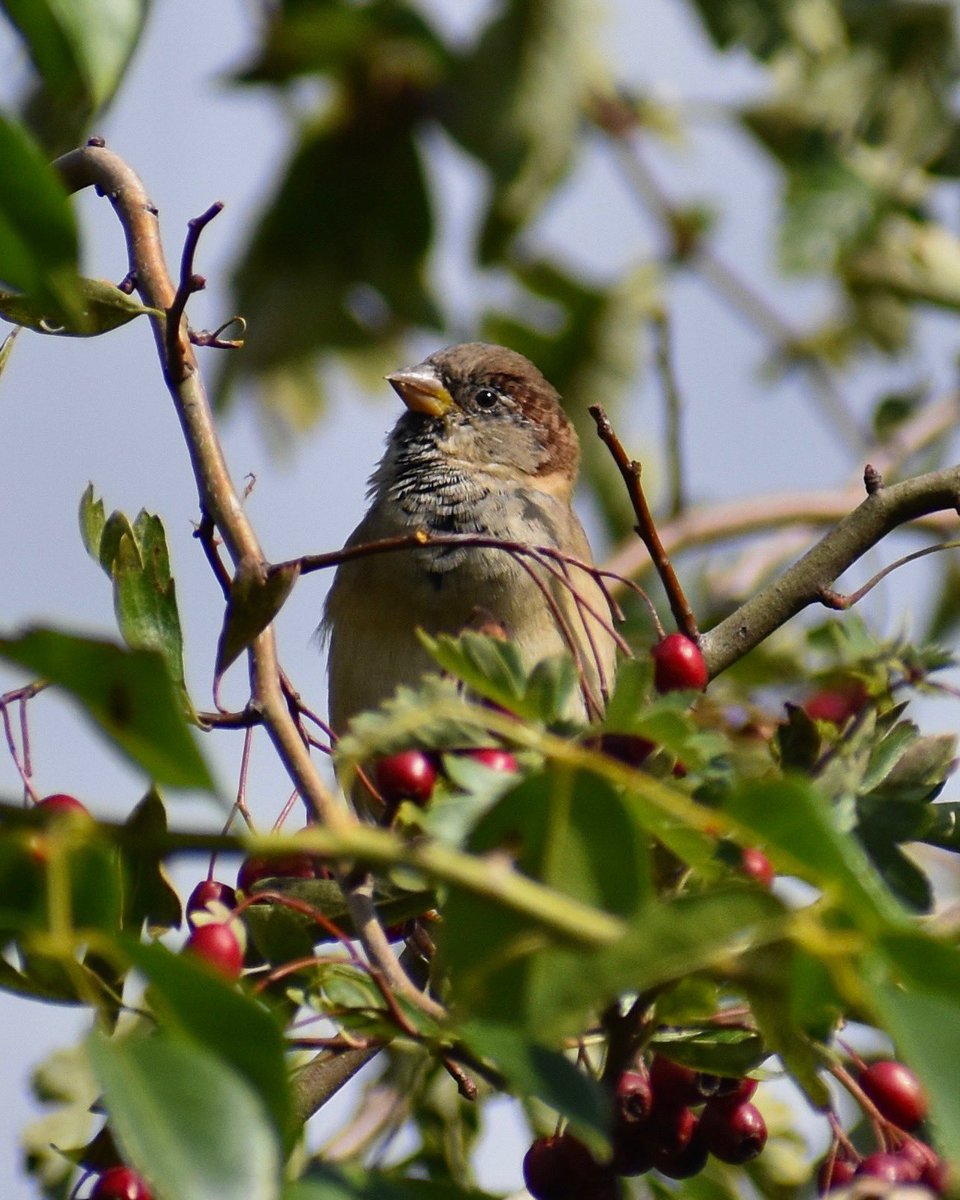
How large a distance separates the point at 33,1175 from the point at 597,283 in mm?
3202

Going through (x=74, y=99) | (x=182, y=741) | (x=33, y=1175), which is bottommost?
(x=33, y=1175)

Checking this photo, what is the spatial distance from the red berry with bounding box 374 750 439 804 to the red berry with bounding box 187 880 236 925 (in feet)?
0.68

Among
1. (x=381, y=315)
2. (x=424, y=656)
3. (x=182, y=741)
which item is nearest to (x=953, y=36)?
(x=381, y=315)

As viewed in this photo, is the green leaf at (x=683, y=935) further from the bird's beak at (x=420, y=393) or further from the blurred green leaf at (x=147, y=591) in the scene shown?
the bird's beak at (x=420, y=393)

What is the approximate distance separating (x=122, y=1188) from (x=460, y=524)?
2471 millimetres

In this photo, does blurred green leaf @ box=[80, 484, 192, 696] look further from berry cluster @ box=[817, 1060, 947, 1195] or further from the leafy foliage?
berry cluster @ box=[817, 1060, 947, 1195]

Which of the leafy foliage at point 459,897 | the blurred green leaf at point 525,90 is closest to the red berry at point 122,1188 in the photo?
the leafy foliage at point 459,897

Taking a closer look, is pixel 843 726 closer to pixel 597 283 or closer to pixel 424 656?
pixel 424 656

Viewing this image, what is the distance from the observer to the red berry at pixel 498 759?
1.38 m

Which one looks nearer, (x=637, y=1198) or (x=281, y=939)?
(x=281, y=939)

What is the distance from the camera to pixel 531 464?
177 inches

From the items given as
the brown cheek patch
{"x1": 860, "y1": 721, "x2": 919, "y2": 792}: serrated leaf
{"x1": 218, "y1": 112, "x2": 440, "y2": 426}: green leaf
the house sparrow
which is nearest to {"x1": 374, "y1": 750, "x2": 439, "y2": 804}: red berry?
{"x1": 860, "y1": 721, "x2": 919, "y2": 792}: serrated leaf

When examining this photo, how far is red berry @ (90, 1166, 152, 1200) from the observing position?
1478mm

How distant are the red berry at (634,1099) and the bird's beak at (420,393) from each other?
9.09ft
